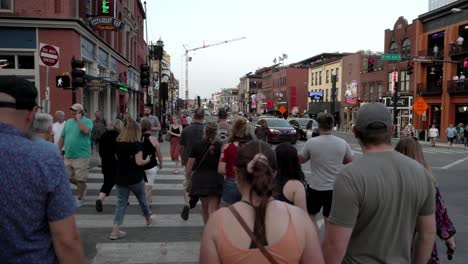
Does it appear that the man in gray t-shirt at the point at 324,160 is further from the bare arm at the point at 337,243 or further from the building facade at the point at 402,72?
the building facade at the point at 402,72

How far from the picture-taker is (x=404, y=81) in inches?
1688

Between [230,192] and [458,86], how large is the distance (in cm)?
3516

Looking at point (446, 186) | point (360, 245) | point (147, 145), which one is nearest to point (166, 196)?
point (147, 145)

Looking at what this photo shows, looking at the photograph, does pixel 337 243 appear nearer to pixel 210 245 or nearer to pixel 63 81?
pixel 210 245

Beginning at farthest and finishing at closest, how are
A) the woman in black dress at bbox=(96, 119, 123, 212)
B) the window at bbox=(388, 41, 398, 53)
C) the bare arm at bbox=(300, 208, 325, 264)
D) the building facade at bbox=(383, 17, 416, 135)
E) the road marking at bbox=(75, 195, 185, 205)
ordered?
the window at bbox=(388, 41, 398, 53) → the building facade at bbox=(383, 17, 416, 135) → the road marking at bbox=(75, 195, 185, 205) → the woman in black dress at bbox=(96, 119, 123, 212) → the bare arm at bbox=(300, 208, 325, 264)

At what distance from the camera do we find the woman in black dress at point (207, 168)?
564cm

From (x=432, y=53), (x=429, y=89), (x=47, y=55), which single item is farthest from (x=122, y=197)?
(x=429, y=89)

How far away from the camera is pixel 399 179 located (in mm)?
2512

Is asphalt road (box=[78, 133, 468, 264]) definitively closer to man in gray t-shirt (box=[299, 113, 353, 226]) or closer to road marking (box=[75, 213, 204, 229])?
road marking (box=[75, 213, 204, 229])

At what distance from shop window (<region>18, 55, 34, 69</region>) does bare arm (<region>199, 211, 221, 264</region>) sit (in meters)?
17.2

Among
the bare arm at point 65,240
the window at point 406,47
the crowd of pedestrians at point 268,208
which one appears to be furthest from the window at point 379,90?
the bare arm at point 65,240

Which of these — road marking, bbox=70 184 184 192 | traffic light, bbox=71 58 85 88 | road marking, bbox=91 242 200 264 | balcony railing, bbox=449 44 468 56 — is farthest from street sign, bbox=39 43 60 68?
balcony railing, bbox=449 44 468 56

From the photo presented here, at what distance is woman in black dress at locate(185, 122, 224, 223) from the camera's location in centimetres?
564

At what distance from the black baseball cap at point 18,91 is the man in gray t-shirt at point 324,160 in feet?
11.8
